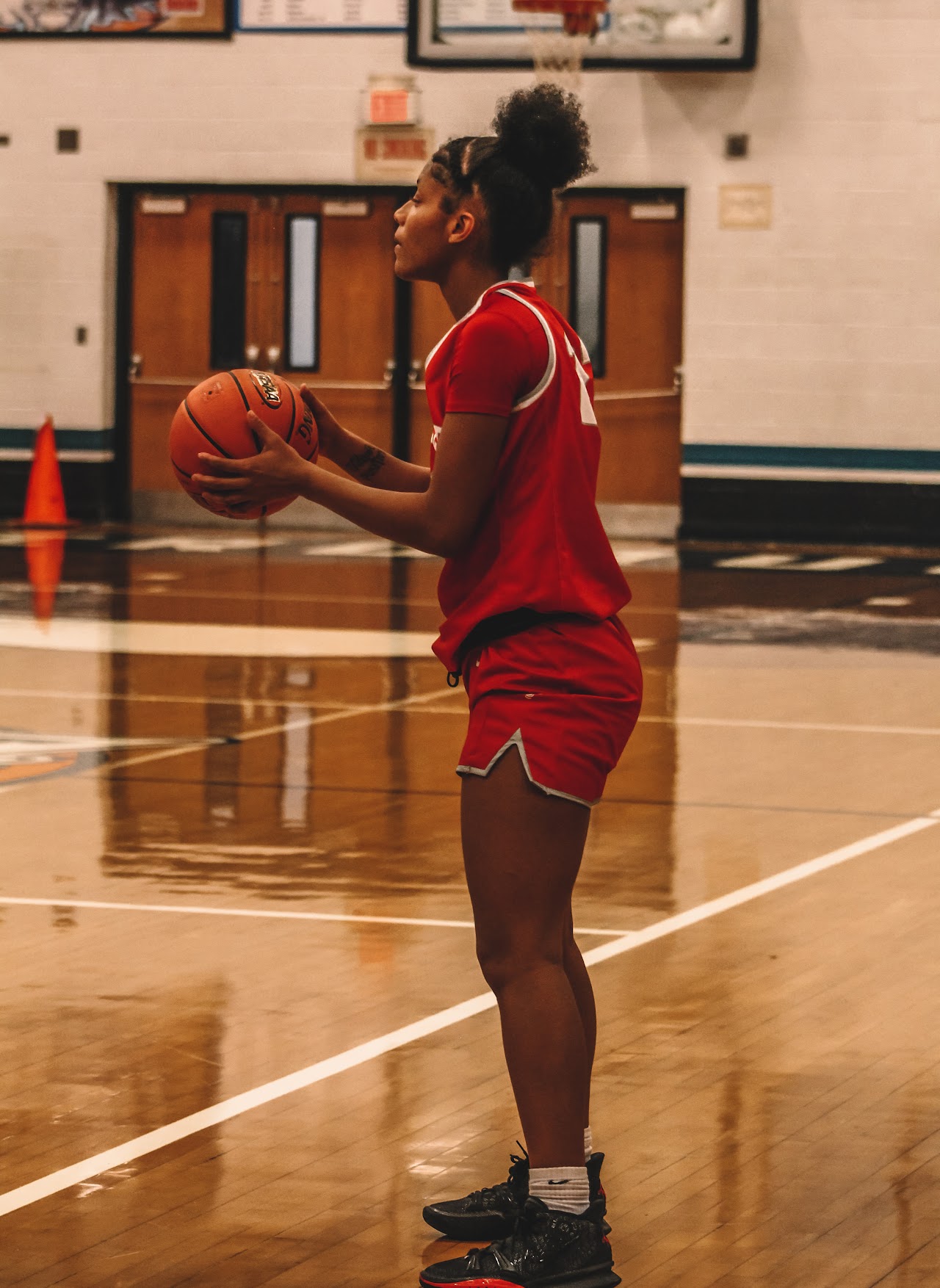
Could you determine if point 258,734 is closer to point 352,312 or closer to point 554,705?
point 554,705

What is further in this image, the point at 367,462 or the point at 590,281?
the point at 590,281

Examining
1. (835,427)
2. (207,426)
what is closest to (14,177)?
(835,427)

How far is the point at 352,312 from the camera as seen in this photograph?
Answer: 802 inches

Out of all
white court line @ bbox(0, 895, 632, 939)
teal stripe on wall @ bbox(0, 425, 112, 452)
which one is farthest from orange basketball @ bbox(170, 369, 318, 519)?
teal stripe on wall @ bbox(0, 425, 112, 452)

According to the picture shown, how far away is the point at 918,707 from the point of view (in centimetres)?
1082

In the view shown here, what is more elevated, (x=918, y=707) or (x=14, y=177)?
(x=14, y=177)

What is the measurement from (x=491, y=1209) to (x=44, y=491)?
16.7 m

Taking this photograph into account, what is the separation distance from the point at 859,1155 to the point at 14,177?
17.5 metres

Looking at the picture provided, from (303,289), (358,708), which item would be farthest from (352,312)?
(358,708)

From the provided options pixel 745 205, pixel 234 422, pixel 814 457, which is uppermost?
pixel 745 205

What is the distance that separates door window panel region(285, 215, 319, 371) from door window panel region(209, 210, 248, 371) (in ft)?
1.31

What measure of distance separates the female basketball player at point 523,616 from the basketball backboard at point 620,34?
50.9 feet

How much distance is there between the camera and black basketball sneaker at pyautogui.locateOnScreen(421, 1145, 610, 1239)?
404cm

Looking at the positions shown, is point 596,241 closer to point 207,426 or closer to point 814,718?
point 814,718
